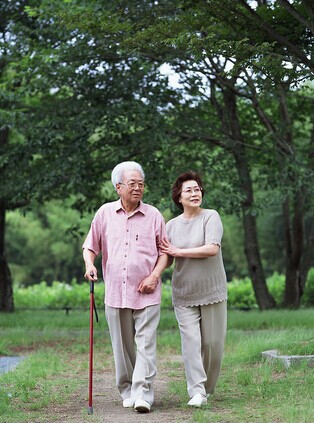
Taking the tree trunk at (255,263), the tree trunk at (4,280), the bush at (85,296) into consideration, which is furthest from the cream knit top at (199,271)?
the bush at (85,296)

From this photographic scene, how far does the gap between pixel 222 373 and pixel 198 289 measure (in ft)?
7.94

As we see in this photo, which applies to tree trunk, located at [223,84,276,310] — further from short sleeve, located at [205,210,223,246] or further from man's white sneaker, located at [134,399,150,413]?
man's white sneaker, located at [134,399,150,413]

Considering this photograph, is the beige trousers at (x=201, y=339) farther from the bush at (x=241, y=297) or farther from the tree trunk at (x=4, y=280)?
the bush at (x=241, y=297)

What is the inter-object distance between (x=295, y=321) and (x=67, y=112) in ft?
18.0

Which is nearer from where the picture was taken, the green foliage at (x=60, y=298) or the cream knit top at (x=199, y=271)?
the cream knit top at (x=199, y=271)

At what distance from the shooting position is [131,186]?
7.03 meters

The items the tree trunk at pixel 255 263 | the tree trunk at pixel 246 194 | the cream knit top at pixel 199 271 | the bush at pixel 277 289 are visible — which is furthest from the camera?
the bush at pixel 277 289

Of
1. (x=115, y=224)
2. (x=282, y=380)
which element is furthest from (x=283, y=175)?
(x=115, y=224)

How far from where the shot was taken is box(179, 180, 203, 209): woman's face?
717 centimetres

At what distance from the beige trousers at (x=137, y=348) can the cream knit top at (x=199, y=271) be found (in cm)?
27

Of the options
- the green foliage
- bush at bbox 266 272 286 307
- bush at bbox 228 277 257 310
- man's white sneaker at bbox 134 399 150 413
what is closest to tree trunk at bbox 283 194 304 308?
bush at bbox 266 272 286 307

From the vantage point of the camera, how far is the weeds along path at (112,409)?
21.2 ft

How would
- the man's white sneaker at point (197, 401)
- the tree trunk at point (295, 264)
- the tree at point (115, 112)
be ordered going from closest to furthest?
the man's white sneaker at point (197, 401), the tree at point (115, 112), the tree trunk at point (295, 264)

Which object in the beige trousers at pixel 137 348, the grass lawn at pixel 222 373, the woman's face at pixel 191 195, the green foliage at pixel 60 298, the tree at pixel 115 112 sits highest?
the tree at pixel 115 112
